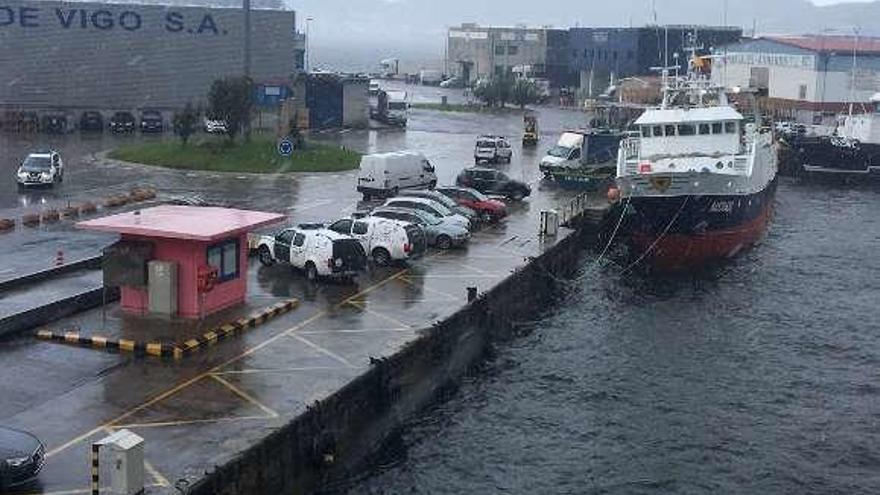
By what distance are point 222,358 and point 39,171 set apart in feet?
103

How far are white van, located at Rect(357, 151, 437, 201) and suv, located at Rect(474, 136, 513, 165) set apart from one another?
605 inches

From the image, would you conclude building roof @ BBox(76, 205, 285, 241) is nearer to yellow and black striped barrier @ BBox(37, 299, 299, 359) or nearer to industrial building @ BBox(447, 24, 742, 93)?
yellow and black striped barrier @ BBox(37, 299, 299, 359)

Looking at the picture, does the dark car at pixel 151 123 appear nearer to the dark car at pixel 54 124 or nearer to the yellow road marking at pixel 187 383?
the dark car at pixel 54 124

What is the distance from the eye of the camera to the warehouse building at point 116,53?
3233 inches

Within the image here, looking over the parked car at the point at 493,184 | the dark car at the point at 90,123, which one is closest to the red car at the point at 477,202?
the parked car at the point at 493,184

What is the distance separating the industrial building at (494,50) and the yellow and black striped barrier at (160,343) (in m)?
121

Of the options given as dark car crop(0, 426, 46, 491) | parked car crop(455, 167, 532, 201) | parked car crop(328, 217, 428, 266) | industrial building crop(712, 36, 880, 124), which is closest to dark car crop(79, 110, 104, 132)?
parked car crop(455, 167, 532, 201)

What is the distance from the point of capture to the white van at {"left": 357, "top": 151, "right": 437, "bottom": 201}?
5369 cm

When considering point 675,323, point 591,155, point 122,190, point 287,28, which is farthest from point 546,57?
point 675,323

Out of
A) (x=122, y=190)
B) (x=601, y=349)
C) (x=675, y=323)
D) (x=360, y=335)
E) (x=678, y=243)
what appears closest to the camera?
(x=360, y=335)

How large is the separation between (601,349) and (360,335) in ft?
33.5

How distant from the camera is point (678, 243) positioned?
165ft

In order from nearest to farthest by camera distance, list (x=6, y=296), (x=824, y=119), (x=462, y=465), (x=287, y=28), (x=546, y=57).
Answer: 1. (x=462, y=465)
2. (x=6, y=296)
3. (x=287, y=28)
4. (x=824, y=119)
5. (x=546, y=57)

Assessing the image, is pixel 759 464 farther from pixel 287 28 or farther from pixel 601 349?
pixel 287 28
